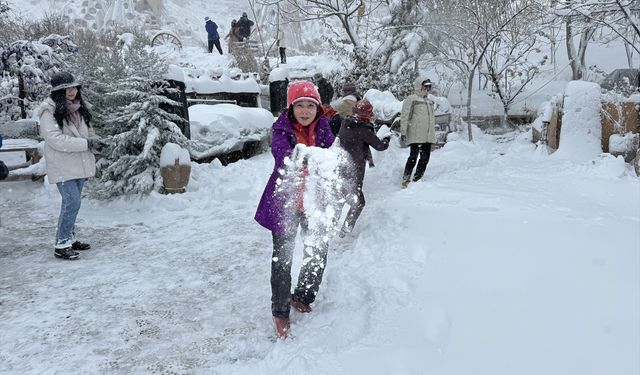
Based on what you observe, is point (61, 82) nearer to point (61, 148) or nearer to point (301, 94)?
point (61, 148)

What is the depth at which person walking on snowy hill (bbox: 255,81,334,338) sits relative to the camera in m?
2.75

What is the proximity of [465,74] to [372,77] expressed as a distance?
286cm

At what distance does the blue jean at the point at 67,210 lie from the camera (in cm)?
422

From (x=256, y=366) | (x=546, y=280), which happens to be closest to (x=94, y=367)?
(x=256, y=366)

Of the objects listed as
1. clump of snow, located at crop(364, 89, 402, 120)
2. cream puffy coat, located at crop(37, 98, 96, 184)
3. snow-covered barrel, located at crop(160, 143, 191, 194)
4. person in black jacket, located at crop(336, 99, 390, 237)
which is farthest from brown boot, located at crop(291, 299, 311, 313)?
clump of snow, located at crop(364, 89, 402, 120)

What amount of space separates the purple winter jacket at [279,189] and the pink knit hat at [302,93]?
0.11 metres

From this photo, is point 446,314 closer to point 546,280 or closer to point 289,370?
point 546,280

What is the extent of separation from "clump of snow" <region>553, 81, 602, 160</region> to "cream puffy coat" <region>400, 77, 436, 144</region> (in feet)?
8.28

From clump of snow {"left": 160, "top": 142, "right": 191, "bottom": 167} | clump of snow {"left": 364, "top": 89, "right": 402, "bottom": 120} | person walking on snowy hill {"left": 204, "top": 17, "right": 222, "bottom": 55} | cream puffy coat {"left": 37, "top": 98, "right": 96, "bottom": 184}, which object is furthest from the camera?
person walking on snowy hill {"left": 204, "top": 17, "right": 222, "bottom": 55}

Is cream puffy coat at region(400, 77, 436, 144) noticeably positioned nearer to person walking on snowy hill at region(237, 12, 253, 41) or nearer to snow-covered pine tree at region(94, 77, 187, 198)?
snow-covered pine tree at region(94, 77, 187, 198)

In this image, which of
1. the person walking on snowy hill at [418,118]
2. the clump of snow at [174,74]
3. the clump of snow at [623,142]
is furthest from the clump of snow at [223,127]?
the clump of snow at [623,142]

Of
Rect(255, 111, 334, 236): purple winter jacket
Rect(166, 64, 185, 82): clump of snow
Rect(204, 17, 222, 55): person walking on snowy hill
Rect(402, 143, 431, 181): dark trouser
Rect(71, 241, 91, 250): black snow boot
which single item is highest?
Rect(204, 17, 222, 55): person walking on snowy hill

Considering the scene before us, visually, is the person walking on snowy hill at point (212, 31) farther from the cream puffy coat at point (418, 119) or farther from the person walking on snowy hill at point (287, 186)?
the person walking on snowy hill at point (287, 186)

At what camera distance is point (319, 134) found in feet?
9.42
